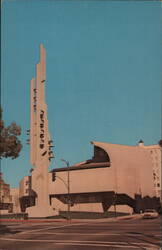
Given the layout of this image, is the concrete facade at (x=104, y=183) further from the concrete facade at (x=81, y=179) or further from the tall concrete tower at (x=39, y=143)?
the tall concrete tower at (x=39, y=143)

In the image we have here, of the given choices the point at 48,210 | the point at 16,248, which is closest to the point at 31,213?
the point at 48,210

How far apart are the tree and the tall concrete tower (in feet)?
116

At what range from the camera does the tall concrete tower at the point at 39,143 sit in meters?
55.9

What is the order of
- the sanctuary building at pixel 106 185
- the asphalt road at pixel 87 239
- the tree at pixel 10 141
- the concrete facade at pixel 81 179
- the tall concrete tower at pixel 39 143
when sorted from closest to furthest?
the asphalt road at pixel 87 239 → the tree at pixel 10 141 → the tall concrete tower at pixel 39 143 → the concrete facade at pixel 81 179 → the sanctuary building at pixel 106 185

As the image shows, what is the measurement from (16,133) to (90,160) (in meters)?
72.7

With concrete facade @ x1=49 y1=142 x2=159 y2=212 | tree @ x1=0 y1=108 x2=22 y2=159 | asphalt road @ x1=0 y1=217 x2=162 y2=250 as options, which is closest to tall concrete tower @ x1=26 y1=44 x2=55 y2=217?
concrete facade @ x1=49 y1=142 x2=159 y2=212

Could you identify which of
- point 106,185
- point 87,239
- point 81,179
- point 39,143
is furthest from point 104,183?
point 87,239

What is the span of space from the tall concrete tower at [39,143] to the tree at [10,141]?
35.5m

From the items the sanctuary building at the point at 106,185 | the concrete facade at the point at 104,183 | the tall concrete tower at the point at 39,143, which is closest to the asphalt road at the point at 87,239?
the tall concrete tower at the point at 39,143

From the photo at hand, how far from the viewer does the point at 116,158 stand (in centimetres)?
7294

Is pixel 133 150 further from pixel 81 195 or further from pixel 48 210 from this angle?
pixel 48 210

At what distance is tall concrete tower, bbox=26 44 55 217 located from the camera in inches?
2202

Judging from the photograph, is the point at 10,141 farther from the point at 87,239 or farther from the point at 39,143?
the point at 39,143

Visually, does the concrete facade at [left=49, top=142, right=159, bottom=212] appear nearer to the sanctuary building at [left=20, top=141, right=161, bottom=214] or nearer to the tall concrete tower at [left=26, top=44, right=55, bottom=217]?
the sanctuary building at [left=20, top=141, right=161, bottom=214]
